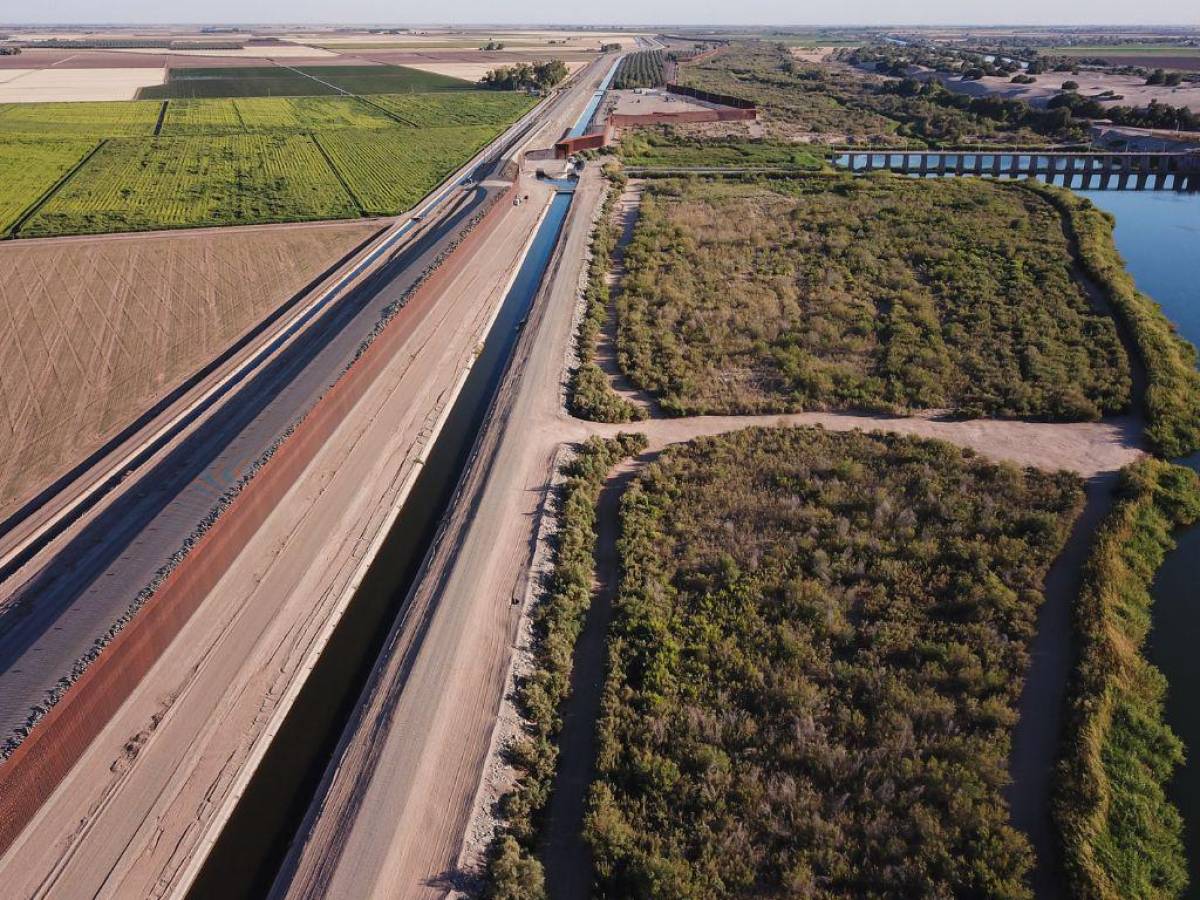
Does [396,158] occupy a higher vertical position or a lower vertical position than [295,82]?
lower

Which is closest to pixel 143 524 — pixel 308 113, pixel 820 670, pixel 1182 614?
pixel 820 670

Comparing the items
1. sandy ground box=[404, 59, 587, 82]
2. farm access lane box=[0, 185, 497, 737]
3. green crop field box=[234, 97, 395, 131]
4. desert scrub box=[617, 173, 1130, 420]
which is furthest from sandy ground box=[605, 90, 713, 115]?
farm access lane box=[0, 185, 497, 737]

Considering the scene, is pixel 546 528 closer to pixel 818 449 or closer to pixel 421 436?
pixel 421 436

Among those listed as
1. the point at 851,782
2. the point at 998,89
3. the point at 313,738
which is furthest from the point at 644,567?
the point at 998,89

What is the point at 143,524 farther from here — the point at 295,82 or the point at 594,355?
the point at 295,82

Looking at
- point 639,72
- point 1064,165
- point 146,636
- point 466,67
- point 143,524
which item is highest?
point 466,67

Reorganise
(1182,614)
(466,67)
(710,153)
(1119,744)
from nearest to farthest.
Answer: (1119,744) < (1182,614) < (710,153) < (466,67)

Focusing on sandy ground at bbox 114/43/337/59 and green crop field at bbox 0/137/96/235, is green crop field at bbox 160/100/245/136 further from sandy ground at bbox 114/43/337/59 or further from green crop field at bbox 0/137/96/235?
sandy ground at bbox 114/43/337/59
